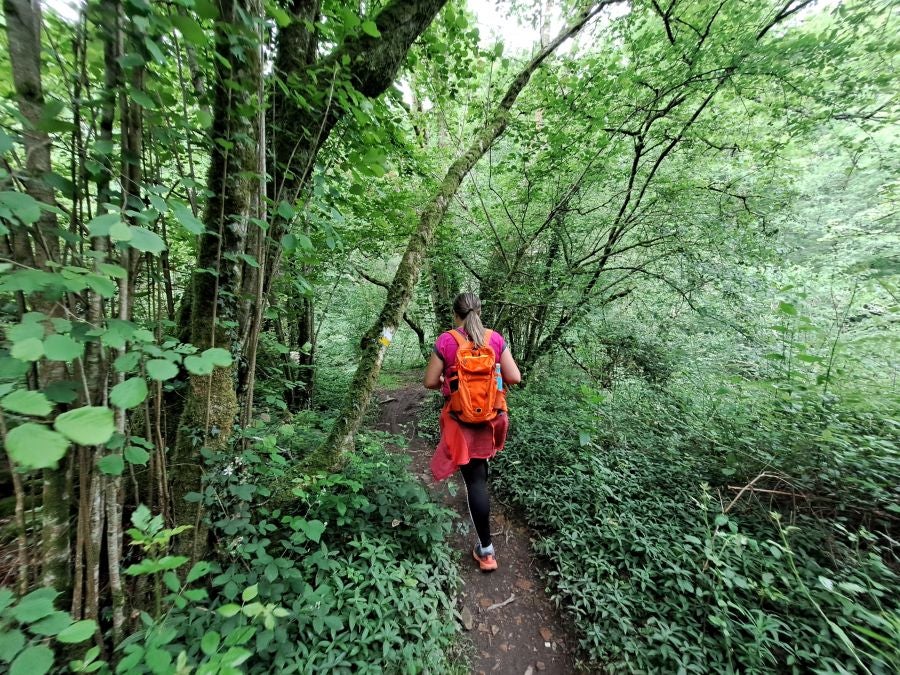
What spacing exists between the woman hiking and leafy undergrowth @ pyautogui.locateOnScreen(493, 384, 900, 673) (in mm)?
976

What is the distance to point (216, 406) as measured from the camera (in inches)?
78.4

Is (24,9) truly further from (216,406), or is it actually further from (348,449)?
(348,449)

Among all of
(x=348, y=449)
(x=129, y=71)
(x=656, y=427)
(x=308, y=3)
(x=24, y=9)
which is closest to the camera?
(x=24, y=9)

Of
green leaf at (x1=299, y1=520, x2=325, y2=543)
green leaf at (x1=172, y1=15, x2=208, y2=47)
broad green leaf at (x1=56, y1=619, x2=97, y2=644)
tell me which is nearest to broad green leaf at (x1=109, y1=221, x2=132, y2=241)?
green leaf at (x1=172, y1=15, x2=208, y2=47)

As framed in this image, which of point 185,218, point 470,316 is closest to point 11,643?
point 185,218

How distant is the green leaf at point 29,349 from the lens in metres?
0.75

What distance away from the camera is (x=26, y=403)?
0.71 meters

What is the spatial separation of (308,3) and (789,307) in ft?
14.9

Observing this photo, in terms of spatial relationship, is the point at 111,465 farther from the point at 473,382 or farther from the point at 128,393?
the point at 473,382

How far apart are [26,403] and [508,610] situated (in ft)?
11.3

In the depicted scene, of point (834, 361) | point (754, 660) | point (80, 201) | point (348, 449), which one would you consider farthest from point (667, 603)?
point (80, 201)

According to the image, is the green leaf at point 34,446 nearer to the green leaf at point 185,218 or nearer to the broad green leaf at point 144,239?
the broad green leaf at point 144,239

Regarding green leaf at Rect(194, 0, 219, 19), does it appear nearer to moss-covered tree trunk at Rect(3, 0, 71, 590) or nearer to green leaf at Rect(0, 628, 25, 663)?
moss-covered tree trunk at Rect(3, 0, 71, 590)

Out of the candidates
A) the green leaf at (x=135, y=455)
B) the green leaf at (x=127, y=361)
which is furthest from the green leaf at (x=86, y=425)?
the green leaf at (x=135, y=455)
